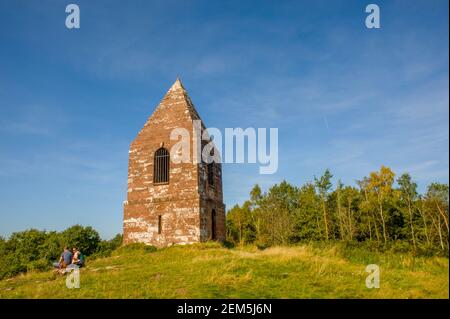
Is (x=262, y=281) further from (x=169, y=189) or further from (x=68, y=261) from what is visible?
(x=169, y=189)

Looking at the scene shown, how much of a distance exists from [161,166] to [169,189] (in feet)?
4.91

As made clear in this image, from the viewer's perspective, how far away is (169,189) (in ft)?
57.8

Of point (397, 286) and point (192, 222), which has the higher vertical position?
point (192, 222)

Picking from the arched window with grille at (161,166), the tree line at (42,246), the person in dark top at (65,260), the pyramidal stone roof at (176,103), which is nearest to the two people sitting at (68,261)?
the person in dark top at (65,260)

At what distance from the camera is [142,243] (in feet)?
55.6

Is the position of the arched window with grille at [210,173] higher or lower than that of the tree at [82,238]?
higher

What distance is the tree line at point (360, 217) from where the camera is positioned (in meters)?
36.5

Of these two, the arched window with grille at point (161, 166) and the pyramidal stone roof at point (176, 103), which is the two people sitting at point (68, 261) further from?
the pyramidal stone roof at point (176, 103)

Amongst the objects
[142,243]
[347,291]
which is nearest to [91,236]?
[142,243]

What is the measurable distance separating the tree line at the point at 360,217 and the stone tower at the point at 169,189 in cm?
2118

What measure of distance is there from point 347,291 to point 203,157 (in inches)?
475

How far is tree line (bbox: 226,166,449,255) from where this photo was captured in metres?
36.5

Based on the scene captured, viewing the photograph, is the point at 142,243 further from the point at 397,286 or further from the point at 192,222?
the point at 397,286
